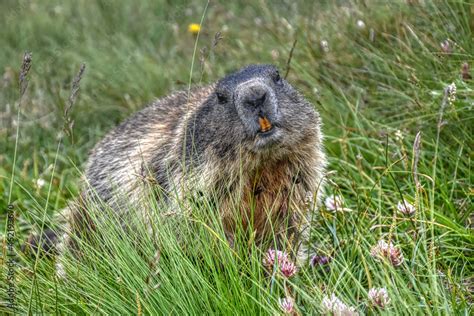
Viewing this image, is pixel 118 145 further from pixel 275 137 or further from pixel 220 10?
pixel 220 10

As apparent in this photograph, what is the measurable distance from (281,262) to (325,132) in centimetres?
240

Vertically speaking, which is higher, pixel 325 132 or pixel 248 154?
pixel 248 154

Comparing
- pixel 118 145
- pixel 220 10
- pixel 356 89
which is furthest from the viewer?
pixel 220 10

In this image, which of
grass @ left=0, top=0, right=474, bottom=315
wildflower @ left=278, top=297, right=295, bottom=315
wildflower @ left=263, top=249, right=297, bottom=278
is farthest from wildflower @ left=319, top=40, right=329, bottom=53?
wildflower @ left=278, top=297, right=295, bottom=315

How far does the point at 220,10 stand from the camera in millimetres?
9812

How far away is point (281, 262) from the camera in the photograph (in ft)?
12.5

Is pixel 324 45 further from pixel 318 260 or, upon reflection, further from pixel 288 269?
pixel 288 269

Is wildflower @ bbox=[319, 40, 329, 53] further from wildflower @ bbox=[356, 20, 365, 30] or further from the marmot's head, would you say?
the marmot's head

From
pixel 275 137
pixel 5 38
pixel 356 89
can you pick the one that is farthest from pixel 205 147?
pixel 5 38

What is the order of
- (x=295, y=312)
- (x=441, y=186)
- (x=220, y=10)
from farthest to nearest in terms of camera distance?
1. (x=220, y=10)
2. (x=441, y=186)
3. (x=295, y=312)

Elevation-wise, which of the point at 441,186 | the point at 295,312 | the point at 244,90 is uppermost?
the point at 244,90

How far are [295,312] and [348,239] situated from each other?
84 centimetres

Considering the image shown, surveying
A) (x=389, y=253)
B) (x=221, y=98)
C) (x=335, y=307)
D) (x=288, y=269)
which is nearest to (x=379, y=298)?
(x=335, y=307)

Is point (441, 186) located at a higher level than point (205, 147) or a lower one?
lower
